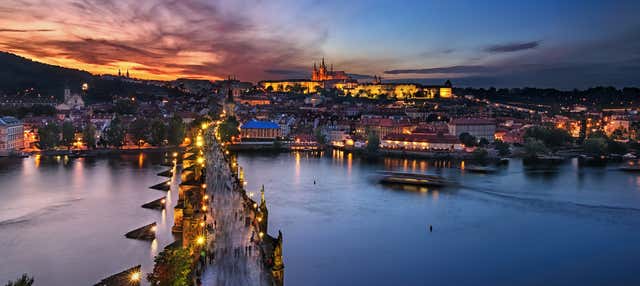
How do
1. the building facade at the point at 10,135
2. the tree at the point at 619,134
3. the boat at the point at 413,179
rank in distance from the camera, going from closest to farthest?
the boat at the point at 413,179 < the building facade at the point at 10,135 < the tree at the point at 619,134

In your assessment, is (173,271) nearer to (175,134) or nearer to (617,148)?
(175,134)

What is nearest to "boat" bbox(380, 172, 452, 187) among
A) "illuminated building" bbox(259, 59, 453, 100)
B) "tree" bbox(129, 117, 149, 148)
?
"tree" bbox(129, 117, 149, 148)

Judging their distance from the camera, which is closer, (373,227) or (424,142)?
(373,227)

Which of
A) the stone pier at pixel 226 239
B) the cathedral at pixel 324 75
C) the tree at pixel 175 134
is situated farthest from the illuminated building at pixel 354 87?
the stone pier at pixel 226 239

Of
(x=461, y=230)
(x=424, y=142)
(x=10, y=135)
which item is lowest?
(x=461, y=230)

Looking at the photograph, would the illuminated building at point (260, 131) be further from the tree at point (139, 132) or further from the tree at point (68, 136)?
the tree at point (68, 136)

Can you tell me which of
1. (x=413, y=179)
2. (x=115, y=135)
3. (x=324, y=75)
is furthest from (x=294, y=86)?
(x=413, y=179)

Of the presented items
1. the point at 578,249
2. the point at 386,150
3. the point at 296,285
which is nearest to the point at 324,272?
the point at 296,285
